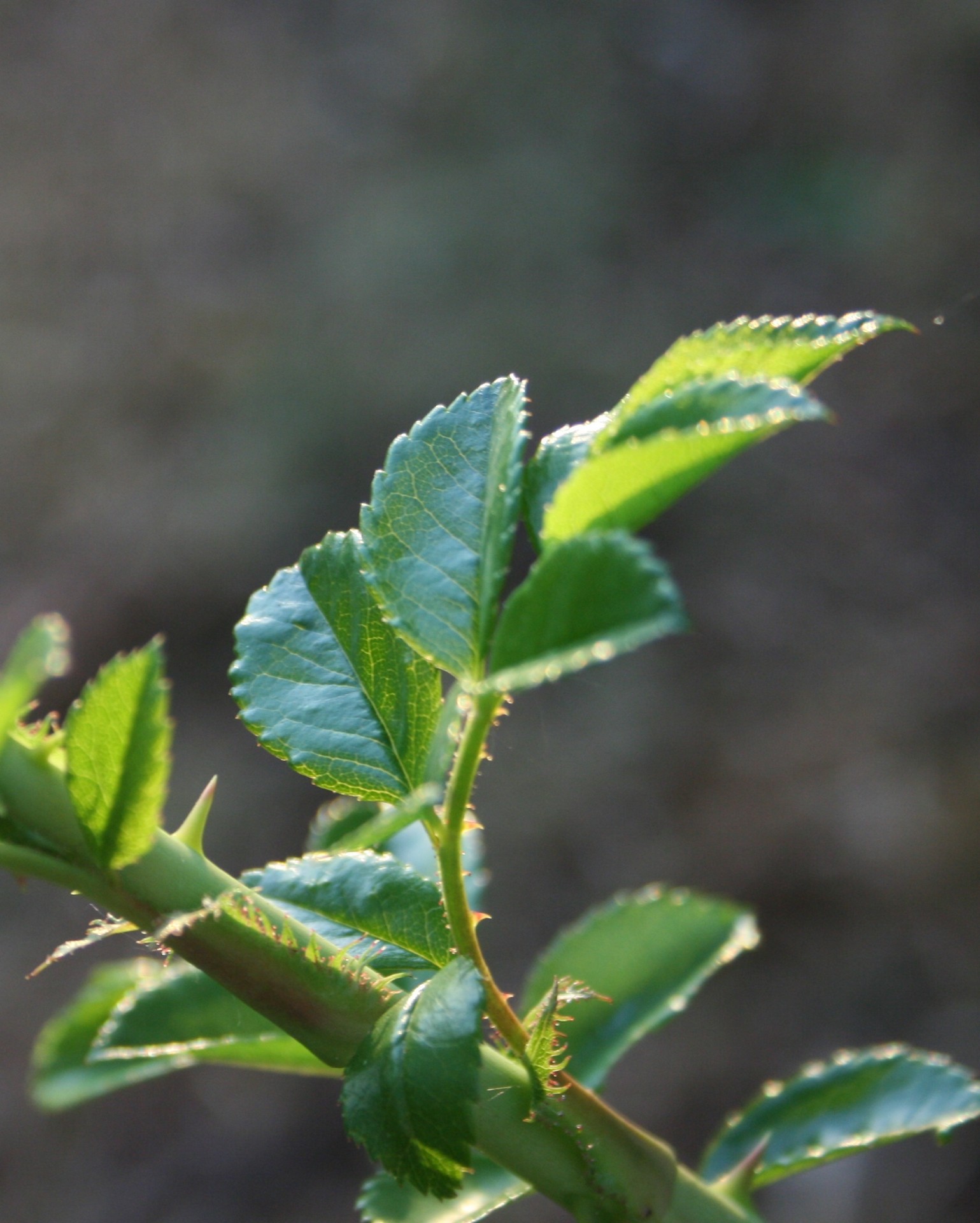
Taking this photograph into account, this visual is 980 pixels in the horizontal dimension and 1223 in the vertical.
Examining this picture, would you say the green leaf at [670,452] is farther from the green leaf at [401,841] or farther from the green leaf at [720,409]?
the green leaf at [401,841]

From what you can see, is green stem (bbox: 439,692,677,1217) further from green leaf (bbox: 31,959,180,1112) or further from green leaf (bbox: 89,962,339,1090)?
green leaf (bbox: 31,959,180,1112)

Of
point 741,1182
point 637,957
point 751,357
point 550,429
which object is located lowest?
point 741,1182

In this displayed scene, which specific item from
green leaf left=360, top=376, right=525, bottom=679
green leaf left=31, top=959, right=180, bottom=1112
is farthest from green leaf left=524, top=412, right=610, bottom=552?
green leaf left=31, top=959, right=180, bottom=1112

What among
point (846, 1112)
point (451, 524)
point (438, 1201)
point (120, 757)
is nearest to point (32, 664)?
point (120, 757)

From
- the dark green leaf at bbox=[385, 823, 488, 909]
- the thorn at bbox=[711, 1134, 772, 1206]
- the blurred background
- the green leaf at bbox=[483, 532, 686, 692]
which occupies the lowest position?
the thorn at bbox=[711, 1134, 772, 1206]

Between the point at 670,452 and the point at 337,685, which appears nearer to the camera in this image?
the point at 670,452

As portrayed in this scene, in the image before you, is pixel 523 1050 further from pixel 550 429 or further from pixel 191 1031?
pixel 550 429
